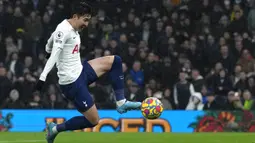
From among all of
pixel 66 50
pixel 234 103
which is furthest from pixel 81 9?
pixel 234 103

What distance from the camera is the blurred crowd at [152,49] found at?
17781 mm

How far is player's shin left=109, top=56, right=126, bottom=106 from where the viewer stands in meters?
10.7

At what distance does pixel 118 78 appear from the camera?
10852mm

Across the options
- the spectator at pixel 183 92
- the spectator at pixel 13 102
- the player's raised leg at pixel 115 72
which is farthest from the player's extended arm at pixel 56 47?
the spectator at pixel 183 92

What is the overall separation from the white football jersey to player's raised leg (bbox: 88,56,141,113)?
31 centimetres

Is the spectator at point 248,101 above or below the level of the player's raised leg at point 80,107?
below

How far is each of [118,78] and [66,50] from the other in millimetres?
1052

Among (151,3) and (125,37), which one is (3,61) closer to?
(125,37)

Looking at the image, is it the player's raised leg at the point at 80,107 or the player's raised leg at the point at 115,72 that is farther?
the player's raised leg at the point at 115,72

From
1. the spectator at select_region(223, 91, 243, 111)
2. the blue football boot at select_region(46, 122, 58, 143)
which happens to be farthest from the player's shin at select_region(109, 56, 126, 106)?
the spectator at select_region(223, 91, 243, 111)

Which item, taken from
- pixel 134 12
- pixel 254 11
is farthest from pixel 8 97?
pixel 254 11

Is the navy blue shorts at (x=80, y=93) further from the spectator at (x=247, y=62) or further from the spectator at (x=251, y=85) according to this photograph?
the spectator at (x=247, y=62)

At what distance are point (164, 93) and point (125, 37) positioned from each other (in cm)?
217

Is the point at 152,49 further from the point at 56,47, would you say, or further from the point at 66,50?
the point at 56,47
